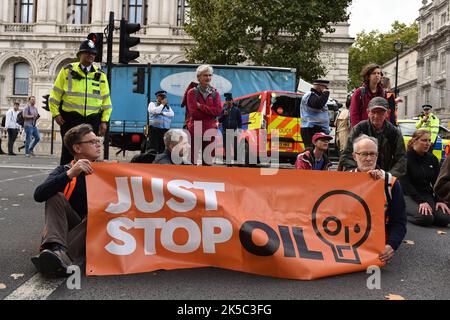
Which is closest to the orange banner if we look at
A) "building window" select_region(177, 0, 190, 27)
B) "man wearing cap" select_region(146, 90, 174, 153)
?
"man wearing cap" select_region(146, 90, 174, 153)

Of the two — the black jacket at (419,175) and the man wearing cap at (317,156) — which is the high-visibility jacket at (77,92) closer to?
the man wearing cap at (317,156)

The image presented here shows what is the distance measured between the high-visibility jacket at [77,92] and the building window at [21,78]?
128 feet

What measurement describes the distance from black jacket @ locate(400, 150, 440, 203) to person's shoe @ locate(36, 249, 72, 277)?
4.54m

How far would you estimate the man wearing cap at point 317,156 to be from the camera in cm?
662

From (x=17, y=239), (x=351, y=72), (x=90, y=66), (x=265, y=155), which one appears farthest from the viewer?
(x=351, y=72)

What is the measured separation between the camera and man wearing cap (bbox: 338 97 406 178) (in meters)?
5.24

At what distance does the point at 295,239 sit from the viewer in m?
3.87

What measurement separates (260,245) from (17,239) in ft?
8.24

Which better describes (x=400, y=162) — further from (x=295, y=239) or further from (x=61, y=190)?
(x=61, y=190)

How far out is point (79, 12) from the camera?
43.4m

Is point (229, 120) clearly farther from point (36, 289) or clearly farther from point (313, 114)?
point (36, 289)
